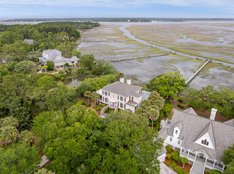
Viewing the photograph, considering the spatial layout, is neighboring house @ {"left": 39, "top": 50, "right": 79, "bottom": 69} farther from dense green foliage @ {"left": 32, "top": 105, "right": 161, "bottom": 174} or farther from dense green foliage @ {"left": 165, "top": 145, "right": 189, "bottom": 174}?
dense green foliage @ {"left": 165, "top": 145, "right": 189, "bottom": 174}

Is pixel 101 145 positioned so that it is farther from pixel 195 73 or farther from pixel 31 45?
pixel 31 45

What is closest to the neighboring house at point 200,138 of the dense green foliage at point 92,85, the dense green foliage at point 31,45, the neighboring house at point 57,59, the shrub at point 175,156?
the shrub at point 175,156

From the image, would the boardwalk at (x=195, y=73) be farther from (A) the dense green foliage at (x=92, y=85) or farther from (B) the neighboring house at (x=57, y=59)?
(B) the neighboring house at (x=57, y=59)

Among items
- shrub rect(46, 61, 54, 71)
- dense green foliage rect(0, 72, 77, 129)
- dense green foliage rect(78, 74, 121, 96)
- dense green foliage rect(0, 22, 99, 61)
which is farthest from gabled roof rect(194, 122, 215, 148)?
dense green foliage rect(0, 22, 99, 61)

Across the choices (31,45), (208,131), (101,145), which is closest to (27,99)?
(101,145)

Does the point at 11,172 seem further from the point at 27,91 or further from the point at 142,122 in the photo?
the point at 27,91

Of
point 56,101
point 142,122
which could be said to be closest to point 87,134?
point 142,122
